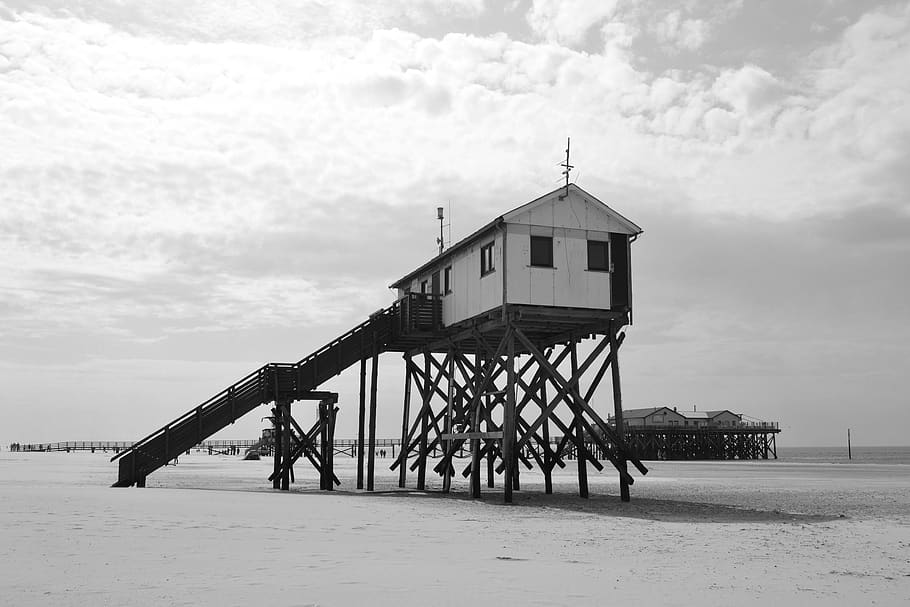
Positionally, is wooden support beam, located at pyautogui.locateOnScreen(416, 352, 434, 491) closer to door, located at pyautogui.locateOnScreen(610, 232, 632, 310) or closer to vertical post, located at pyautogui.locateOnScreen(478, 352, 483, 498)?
vertical post, located at pyautogui.locateOnScreen(478, 352, 483, 498)

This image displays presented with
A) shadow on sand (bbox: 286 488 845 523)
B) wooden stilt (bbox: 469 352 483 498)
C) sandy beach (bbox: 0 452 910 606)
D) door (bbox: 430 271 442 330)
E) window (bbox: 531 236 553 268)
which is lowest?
shadow on sand (bbox: 286 488 845 523)

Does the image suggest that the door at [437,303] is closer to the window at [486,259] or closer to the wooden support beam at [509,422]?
the window at [486,259]

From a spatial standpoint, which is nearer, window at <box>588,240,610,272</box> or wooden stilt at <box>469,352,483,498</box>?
window at <box>588,240,610,272</box>

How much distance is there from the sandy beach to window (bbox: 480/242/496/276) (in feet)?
24.3

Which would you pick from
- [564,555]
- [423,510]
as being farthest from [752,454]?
[564,555]

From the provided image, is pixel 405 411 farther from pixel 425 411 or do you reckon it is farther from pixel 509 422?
pixel 509 422

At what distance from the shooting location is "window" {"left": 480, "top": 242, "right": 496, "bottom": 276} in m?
26.6

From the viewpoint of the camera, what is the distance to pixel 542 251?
84.7 ft

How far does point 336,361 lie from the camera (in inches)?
1208

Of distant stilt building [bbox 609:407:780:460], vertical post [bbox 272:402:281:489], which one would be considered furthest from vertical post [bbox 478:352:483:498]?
distant stilt building [bbox 609:407:780:460]

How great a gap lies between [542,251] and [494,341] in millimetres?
6621

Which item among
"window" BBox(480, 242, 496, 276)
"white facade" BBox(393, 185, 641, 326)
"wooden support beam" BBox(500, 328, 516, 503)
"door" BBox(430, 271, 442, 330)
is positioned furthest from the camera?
"door" BBox(430, 271, 442, 330)

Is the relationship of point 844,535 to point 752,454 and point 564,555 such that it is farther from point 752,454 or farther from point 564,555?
point 752,454

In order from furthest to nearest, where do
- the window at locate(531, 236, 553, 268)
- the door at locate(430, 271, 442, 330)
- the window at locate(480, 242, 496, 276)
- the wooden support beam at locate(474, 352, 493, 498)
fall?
the door at locate(430, 271, 442, 330), the wooden support beam at locate(474, 352, 493, 498), the window at locate(480, 242, 496, 276), the window at locate(531, 236, 553, 268)
